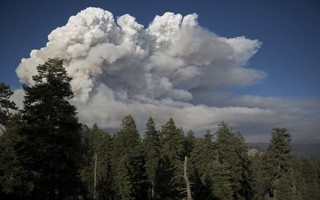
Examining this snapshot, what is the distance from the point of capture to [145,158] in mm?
43438

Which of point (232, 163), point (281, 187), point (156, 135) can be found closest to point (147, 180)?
point (156, 135)

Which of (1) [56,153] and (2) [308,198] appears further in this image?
Result: (2) [308,198]

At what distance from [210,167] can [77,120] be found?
28.7m

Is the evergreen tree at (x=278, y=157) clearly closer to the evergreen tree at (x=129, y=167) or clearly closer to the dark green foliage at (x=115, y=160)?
the dark green foliage at (x=115, y=160)

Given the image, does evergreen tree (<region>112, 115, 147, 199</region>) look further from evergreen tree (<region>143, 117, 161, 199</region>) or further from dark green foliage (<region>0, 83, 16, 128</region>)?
dark green foliage (<region>0, 83, 16, 128</region>)

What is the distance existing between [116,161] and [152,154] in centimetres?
804

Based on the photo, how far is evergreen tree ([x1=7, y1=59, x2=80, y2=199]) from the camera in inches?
633

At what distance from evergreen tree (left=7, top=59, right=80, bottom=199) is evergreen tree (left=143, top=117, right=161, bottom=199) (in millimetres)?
25208

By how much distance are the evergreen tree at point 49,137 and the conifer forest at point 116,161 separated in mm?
60

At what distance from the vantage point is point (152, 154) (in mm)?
42656

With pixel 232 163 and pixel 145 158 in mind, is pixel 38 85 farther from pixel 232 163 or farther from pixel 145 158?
pixel 232 163

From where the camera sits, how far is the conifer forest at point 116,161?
1642 centimetres

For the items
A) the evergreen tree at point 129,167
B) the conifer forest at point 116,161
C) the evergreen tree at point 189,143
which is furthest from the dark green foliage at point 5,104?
the evergreen tree at point 189,143

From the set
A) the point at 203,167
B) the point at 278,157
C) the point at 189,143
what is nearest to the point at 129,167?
the point at 203,167
